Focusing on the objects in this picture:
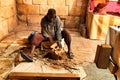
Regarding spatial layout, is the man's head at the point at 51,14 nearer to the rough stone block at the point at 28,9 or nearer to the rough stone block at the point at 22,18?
the rough stone block at the point at 28,9

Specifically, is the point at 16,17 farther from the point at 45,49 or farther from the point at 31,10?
the point at 45,49

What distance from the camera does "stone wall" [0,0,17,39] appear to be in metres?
4.96

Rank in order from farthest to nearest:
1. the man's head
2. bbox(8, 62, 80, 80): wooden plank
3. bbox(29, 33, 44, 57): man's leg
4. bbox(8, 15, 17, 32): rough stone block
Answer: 1. bbox(8, 15, 17, 32): rough stone block
2. bbox(29, 33, 44, 57): man's leg
3. the man's head
4. bbox(8, 62, 80, 80): wooden plank

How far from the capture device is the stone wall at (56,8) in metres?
6.24

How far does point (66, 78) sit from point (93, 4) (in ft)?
12.4

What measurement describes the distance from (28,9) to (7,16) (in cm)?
106

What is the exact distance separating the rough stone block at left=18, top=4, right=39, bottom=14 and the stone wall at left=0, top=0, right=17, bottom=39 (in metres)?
0.26

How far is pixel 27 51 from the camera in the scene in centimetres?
391

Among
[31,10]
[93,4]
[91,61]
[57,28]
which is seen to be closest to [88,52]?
[91,61]

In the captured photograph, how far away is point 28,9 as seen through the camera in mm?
6293

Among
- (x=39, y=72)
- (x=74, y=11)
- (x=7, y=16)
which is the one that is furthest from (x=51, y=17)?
(x=74, y=11)

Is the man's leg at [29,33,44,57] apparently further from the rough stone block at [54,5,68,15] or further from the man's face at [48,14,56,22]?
the rough stone block at [54,5,68,15]

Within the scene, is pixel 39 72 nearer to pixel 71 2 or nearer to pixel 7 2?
pixel 7 2

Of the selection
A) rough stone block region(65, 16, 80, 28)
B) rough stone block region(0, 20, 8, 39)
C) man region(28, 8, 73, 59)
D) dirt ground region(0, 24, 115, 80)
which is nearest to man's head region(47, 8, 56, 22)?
man region(28, 8, 73, 59)
